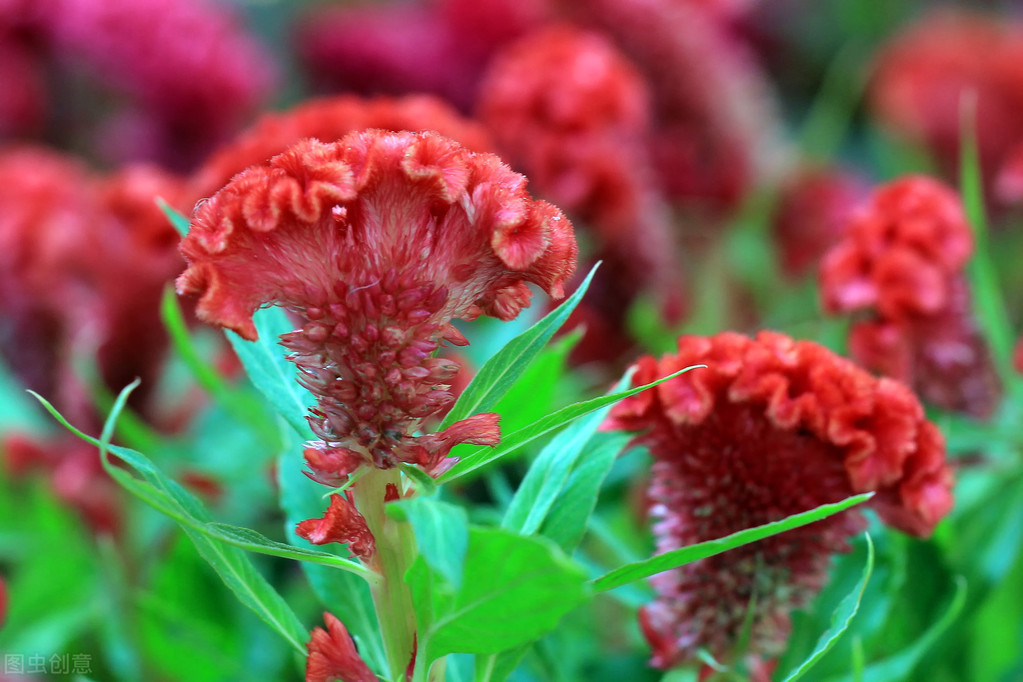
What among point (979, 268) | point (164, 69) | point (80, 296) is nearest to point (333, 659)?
point (979, 268)

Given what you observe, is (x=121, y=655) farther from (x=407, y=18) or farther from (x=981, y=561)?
(x=407, y=18)

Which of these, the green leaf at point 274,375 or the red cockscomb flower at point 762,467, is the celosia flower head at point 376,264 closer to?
the green leaf at point 274,375

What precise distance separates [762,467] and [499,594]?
25 centimetres

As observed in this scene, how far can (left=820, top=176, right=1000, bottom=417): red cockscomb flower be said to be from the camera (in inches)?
28.7

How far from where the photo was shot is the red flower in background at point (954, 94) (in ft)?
5.22

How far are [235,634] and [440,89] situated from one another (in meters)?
0.97

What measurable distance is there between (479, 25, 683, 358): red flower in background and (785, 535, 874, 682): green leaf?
65 cm

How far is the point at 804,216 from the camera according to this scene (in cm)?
150

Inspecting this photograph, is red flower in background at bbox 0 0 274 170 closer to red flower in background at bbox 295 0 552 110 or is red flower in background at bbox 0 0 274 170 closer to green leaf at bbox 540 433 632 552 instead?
red flower in background at bbox 295 0 552 110

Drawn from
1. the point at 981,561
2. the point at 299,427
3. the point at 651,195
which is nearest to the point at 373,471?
the point at 299,427

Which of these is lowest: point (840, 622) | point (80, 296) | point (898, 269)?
point (80, 296)

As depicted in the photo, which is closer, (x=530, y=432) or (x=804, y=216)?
(x=530, y=432)

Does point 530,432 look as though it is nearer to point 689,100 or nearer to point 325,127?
point 325,127

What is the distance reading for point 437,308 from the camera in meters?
0.44
